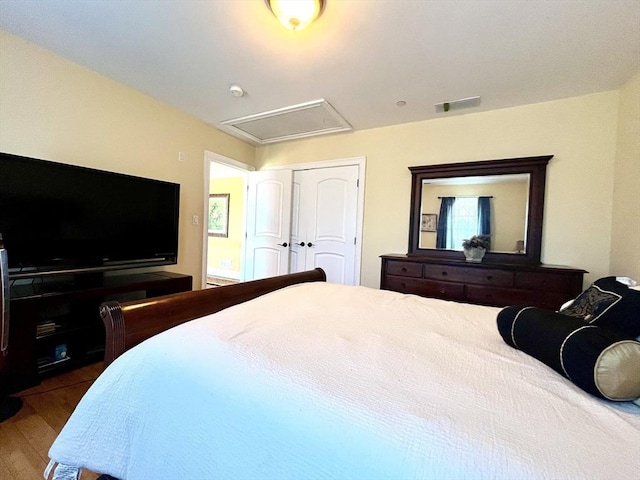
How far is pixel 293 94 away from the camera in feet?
8.38

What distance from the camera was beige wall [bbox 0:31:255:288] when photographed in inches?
77.6

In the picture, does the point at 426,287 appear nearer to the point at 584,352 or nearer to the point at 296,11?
the point at 584,352

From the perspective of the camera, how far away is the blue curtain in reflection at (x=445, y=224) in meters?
2.91

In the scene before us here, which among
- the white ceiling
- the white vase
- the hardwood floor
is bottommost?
the hardwood floor

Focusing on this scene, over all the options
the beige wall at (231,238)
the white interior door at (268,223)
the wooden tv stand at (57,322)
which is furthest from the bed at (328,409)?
the beige wall at (231,238)

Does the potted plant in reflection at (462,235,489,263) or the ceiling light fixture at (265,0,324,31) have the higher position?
the ceiling light fixture at (265,0,324,31)

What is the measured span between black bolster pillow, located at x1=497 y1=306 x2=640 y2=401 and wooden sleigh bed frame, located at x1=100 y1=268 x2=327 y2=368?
1.35 metres

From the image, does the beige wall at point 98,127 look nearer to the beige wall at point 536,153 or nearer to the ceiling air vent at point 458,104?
the beige wall at point 536,153

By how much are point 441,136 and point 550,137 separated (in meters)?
0.97

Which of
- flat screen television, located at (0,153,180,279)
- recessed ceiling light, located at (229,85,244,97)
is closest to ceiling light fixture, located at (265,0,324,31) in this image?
recessed ceiling light, located at (229,85,244,97)

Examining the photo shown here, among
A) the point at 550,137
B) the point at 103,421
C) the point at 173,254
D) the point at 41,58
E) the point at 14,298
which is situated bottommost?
the point at 103,421

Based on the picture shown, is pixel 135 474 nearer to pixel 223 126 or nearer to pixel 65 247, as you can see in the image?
pixel 65 247

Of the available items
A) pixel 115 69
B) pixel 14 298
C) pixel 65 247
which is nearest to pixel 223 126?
pixel 115 69

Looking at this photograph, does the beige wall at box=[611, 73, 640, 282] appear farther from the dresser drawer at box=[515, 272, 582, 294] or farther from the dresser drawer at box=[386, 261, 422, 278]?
the dresser drawer at box=[386, 261, 422, 278]
